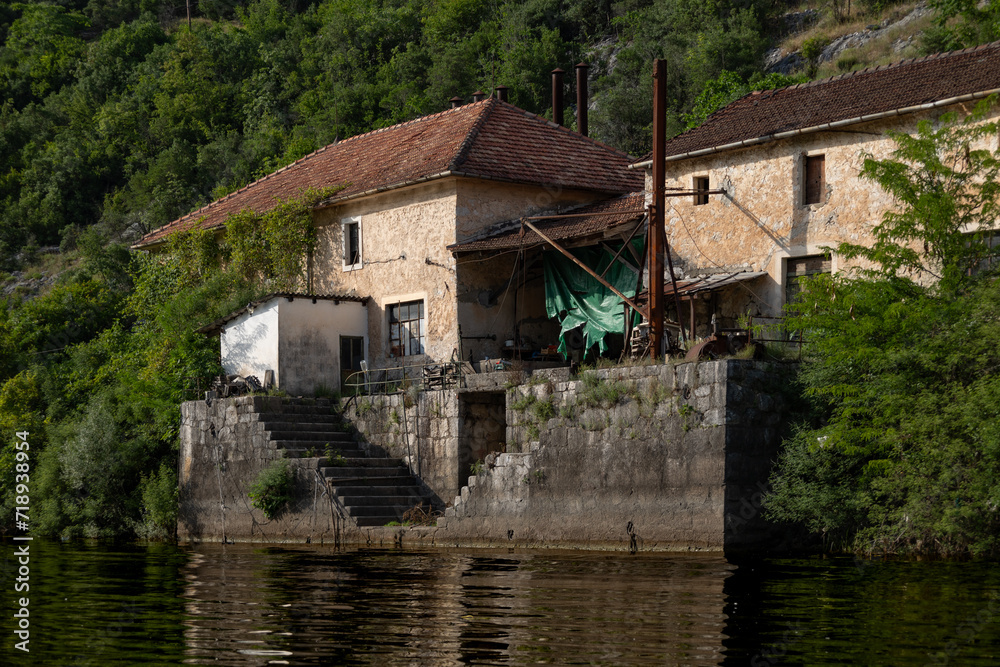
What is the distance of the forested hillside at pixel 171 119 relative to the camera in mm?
29531

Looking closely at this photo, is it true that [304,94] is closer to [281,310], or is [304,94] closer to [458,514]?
[281,310]

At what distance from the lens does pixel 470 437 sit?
2367 centimetres

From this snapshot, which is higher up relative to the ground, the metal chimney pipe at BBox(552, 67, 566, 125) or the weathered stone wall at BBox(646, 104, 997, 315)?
the metal chimney pipe at BBox(552, 67, 566, 125)

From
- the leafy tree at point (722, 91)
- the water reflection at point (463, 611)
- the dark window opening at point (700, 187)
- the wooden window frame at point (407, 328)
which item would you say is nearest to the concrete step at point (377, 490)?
the water reflection at point (463, 611)

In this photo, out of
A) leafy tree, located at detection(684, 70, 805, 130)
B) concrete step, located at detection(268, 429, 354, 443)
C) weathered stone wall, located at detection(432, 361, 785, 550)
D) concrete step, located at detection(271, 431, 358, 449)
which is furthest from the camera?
leafy tree, located at detection(684, 70, 805, 130)

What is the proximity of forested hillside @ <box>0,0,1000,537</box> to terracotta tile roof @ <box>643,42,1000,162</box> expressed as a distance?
6472 millimetres

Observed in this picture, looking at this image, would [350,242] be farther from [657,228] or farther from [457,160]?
[657,228]

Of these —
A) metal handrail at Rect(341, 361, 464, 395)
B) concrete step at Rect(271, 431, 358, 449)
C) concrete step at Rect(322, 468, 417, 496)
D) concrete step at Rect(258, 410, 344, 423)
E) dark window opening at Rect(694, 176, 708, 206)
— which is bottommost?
concrete step at Rect(322, 468, 417, 496)

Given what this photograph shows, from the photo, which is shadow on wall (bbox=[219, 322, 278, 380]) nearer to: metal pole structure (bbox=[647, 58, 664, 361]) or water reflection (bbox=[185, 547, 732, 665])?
water reflection (bbox=[185, 547, 732, 665])

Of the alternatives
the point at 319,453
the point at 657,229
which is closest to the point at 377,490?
the point at 319,453

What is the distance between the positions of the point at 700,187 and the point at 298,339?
9943mm

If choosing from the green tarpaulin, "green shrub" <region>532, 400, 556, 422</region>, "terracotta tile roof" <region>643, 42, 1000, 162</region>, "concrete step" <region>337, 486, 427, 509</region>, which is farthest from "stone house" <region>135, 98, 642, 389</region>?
"green shrub" <region>532, 400, 556, 422</region>

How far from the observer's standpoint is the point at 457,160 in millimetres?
26891

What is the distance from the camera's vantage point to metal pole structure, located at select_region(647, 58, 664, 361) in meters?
20.8
